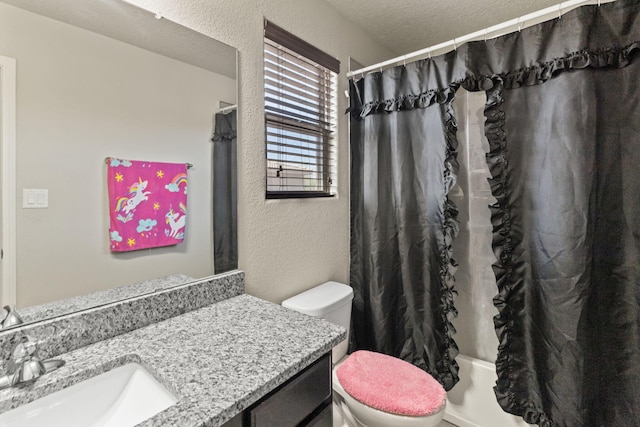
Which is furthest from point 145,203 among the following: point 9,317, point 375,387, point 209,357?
point 375,387

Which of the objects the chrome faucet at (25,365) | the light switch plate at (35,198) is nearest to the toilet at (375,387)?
Result: the chrome faucet at (25,365)

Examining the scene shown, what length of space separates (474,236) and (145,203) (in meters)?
1.66

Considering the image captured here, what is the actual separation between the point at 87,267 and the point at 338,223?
132 centimetres

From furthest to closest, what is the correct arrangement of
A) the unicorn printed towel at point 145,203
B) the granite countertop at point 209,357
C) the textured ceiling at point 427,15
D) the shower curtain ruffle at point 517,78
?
the textured ceiling at point 427,15 < the shower curtain ruffle at point 517,78 < the unicorn printed towel at point 145,203 < the granite countertop at point 209,357

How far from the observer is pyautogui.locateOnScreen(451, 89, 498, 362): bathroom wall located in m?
1.64

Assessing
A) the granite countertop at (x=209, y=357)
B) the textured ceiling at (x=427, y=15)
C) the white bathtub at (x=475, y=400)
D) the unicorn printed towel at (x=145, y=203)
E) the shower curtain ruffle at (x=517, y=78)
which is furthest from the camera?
the textured ceiling at (x=427, y=15)

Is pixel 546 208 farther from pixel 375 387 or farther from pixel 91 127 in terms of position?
pixel 91 127

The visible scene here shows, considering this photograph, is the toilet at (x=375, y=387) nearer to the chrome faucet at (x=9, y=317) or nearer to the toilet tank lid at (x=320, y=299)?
the toilet tank lid at (x=320, y=299)

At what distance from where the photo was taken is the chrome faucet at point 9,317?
0.77 metres

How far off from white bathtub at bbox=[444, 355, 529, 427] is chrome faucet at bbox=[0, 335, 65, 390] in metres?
1.83

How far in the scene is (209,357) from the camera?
2.60 ft

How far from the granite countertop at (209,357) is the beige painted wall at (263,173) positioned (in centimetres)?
39

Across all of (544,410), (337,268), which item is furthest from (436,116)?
(544,410)

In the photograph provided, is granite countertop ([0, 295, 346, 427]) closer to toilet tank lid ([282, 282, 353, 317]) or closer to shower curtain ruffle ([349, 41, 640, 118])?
toilet tank lid ([282, 282, 353, 317])
